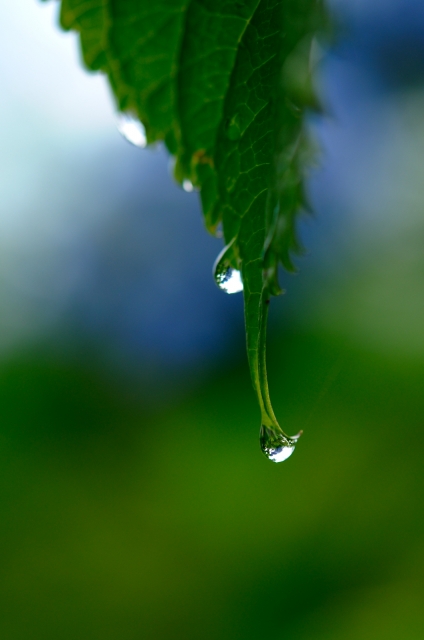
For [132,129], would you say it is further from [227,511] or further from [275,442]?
[227,511]

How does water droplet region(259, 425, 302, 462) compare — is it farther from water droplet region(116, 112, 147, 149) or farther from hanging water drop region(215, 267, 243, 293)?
water droplet region(116, 112, 147, 149)

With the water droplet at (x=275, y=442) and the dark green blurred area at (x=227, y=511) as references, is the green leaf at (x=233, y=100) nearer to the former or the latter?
the water droplet at (x=275, y=442)

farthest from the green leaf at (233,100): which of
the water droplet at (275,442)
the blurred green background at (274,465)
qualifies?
the blurred green background at (274,465)

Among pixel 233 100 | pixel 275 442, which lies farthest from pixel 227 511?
pixel 233 100

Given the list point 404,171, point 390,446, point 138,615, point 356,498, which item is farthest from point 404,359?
point 138,615

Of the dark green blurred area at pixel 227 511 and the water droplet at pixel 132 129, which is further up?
the dark green blurred area at pixel 227 511

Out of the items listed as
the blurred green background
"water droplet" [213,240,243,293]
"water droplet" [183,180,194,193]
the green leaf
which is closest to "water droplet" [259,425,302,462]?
the green leaf
